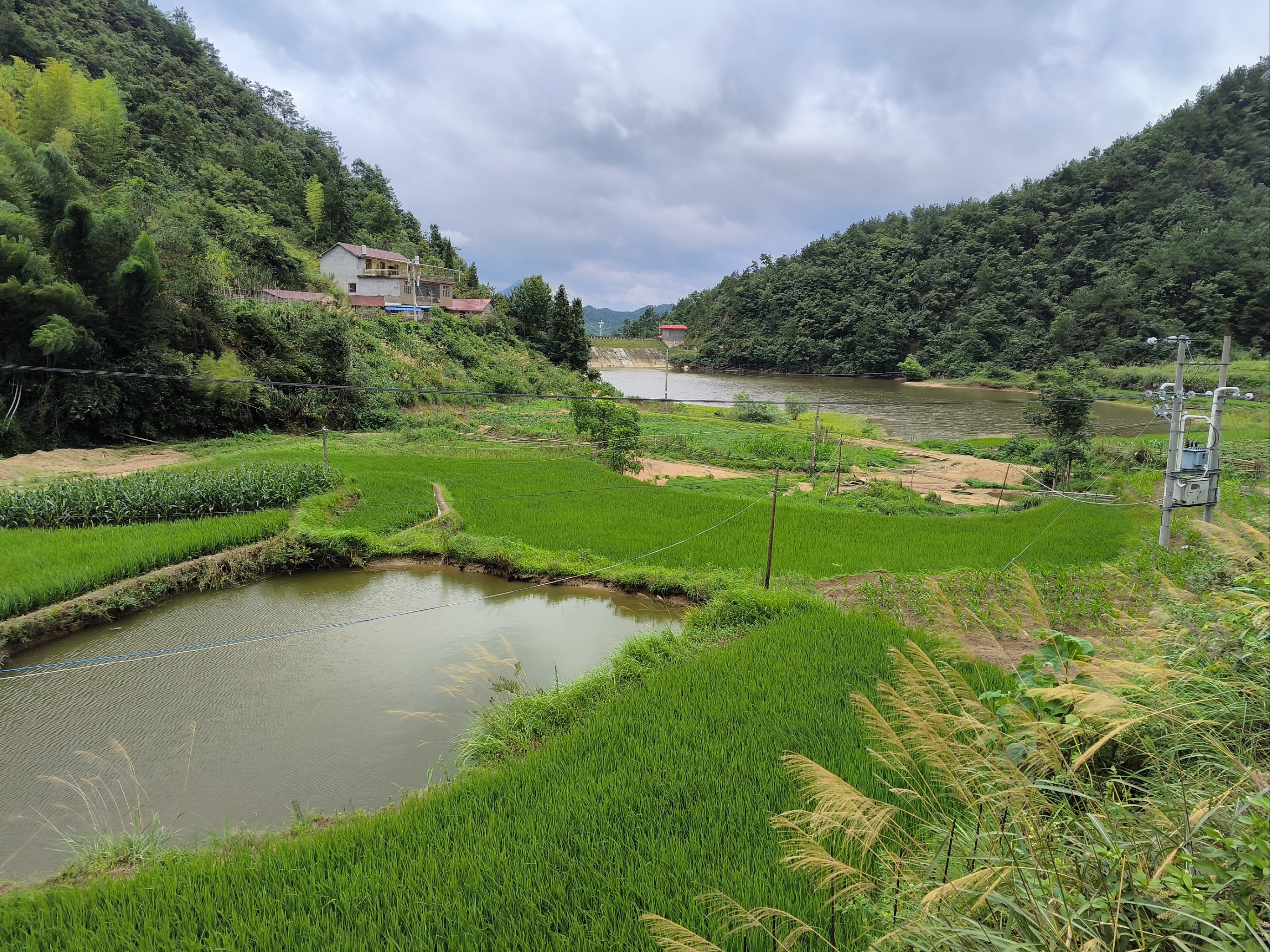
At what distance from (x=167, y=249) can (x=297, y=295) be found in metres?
12.1

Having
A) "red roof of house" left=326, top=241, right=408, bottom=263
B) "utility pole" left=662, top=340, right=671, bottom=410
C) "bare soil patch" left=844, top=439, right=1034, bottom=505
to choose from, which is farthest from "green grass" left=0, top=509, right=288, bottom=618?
"red roof of house" left=326, top=241, right=408, bottom=263

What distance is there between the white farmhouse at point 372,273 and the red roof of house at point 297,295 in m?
4.14

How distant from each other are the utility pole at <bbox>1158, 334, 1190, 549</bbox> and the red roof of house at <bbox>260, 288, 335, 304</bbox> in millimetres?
29596

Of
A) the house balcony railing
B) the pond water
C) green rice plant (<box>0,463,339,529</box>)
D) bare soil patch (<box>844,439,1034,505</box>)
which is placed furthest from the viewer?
the house balcony railing

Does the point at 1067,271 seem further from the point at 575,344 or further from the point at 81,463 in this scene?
the point at 81,463

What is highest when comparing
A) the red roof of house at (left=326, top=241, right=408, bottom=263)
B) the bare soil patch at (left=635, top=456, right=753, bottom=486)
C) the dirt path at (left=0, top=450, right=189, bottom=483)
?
the red roof of house at (left=326, top=241, right=408, bottom=263)

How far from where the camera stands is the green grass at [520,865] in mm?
2697

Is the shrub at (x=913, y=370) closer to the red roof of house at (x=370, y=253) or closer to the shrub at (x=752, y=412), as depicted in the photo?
the shrub at (x=752, y=412)

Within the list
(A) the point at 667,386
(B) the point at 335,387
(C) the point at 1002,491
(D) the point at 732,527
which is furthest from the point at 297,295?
(C) the point at 1002,491

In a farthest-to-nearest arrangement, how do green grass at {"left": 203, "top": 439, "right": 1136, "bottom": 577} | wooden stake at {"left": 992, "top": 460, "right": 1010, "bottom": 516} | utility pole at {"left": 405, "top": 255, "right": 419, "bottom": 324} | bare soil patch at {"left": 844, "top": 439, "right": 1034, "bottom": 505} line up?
utility pole at {"left": 405, "top": 255, "right": 419, "bottom": 324} → bare soil patch at {"left": 844, "top": 439, "right": 1034, "bottom": 505} → wooden stake at {"left": 992, "top": 460, "right": 1010, "bottom": 516} → green grass at {"left": 203, "top": 439, "right": 1136, "bottom": 577}

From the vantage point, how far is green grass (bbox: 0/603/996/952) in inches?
106

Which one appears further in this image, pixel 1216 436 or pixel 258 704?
pixel 1216 436

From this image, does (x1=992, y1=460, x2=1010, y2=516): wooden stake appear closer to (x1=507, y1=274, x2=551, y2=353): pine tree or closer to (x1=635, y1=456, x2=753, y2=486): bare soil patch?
(x1=635, y1=456, x2=753, y2=486): bare soil patch

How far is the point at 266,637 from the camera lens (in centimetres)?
641
